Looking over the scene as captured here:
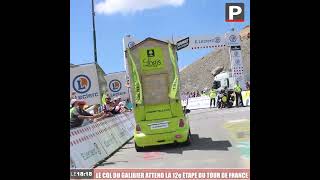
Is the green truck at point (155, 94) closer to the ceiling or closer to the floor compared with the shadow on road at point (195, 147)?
closer to the ceiling

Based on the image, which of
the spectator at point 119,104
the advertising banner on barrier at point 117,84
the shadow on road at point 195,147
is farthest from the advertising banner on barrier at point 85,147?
the advertising banner on barrier at point 117,84

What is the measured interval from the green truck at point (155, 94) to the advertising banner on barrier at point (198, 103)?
13.0 m

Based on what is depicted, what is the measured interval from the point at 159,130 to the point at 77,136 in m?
2.12

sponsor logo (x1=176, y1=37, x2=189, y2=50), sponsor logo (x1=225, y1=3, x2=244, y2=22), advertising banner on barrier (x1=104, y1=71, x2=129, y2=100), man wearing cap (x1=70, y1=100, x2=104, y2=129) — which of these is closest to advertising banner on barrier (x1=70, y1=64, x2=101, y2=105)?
man wearing cap (x1=70, y1=100, x2=104, y2=129)

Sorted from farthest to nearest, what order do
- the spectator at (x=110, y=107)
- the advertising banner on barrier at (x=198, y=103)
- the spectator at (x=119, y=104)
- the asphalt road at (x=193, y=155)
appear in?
1. the advertising banner on barrier at (x=198, y=103)
2. the spectator at (x=119, y=104)
3. the spectator at (x=110, y=107)
4. the asphalt road at (x=193, y=155)

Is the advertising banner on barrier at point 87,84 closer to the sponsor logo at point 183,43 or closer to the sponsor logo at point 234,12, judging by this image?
the sponsor logo at point 183,43

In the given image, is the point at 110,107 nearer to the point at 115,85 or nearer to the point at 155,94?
the point at 115,85

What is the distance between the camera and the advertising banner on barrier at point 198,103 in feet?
78.3
